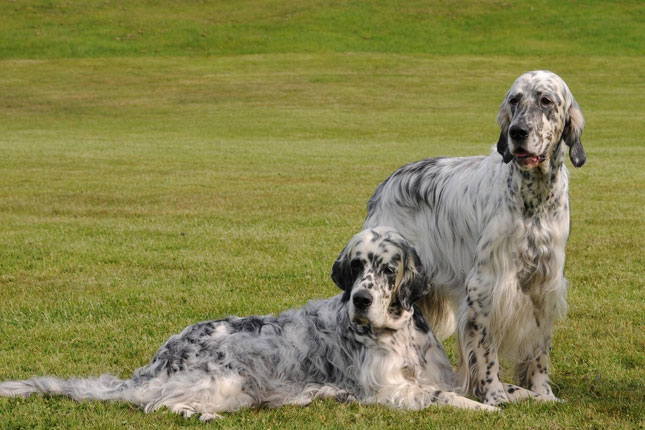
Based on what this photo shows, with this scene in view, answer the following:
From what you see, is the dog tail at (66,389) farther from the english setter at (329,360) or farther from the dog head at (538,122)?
the dog head at (538,122)

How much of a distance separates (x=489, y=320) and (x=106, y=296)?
14.1 ft

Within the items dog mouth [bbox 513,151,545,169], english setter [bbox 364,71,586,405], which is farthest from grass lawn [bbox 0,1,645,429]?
dog mouth [bbox 513,151,545,169]

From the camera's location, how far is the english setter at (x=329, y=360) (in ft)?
18.6

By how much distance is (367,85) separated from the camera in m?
44.2

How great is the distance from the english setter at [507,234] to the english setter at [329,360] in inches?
13.9

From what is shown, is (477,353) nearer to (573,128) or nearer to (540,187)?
(540,187)

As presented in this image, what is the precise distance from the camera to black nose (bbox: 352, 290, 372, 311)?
556cm

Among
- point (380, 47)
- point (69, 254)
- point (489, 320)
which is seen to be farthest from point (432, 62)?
point (489, 320)

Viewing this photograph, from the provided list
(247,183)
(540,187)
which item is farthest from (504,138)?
(247,183)

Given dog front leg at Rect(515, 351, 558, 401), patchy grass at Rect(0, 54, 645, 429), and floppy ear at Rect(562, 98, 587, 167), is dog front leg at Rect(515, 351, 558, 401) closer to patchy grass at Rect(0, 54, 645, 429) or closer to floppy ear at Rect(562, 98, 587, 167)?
patchy grass at Rect(0, 54, 645, 429)

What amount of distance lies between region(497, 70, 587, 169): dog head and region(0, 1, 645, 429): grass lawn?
1599 millimetres

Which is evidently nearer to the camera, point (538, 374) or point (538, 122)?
point (538, 122)

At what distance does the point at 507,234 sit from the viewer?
18.7 feet

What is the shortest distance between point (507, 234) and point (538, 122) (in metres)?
0.72
